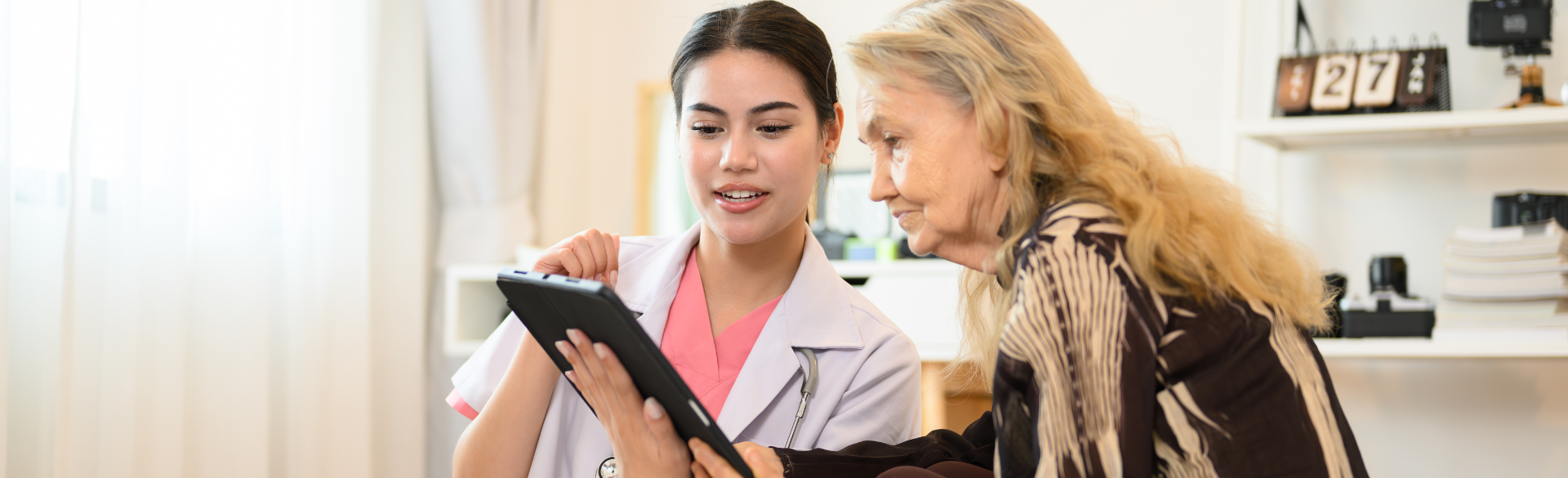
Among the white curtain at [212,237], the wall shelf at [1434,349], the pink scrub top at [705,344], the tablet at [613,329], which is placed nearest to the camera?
the tablet at [613,329]

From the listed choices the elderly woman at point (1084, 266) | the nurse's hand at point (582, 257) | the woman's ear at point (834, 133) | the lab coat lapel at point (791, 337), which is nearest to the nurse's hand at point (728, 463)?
the elderly woman at point (1084, 266)

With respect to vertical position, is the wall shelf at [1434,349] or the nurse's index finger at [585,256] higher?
the nurse's index finger at [585,256]

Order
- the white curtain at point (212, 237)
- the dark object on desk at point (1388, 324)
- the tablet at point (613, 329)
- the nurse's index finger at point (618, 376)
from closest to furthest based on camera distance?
1. the tablet at point (613, 329)
2. the nurse's index finger at point (618, 376)
3. the white curtain at point (212, 237)
4. the dark object on desk at point (1388, 324)

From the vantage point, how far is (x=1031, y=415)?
0.63 m

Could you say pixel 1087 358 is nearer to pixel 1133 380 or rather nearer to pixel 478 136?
pixel 1133 380

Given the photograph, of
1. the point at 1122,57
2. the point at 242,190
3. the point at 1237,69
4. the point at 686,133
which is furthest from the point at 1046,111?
the point at 1122,57

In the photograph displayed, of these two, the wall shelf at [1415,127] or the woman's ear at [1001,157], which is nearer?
the woman's ear at [1001,157]

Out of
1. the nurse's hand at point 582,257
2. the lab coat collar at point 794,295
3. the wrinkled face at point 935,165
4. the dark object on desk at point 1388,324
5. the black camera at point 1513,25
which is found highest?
the black camera at point 1513,25

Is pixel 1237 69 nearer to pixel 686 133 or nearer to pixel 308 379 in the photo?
pixel 686 133

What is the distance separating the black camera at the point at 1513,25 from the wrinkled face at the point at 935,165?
150 cm

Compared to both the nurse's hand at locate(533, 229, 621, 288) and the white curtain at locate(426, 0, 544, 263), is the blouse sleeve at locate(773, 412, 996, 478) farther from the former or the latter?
the white curtain at locate(426, 0, 544, 263)

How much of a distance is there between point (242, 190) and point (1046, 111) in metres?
1.60

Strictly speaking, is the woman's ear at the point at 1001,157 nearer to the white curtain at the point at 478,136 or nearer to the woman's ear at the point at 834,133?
the woman's ear at the point at 834,133

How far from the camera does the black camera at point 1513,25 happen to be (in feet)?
5.60
